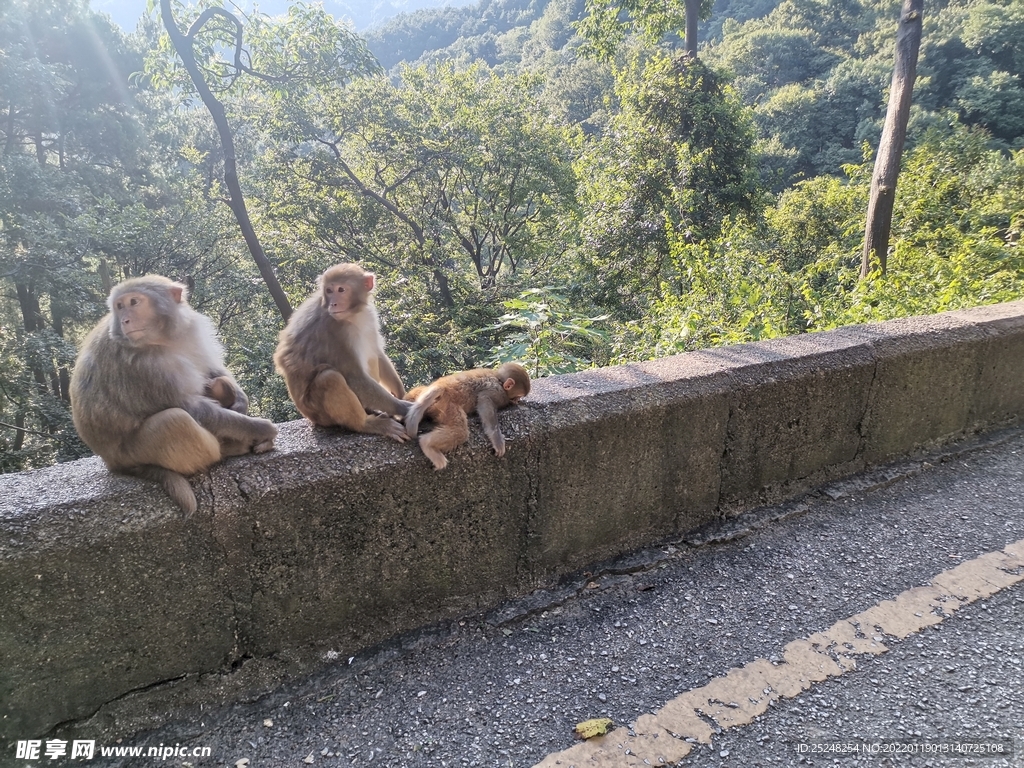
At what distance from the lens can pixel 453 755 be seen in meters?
1.77

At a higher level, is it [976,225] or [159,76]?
[159,76]

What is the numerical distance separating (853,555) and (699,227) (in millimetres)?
8107

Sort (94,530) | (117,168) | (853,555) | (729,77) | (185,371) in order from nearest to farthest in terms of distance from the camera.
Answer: (94,530), (185,371), (853,555), (729,77), (117,168)

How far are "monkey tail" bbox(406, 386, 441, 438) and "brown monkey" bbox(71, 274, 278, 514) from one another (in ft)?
1.64

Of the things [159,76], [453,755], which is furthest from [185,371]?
[159,76]

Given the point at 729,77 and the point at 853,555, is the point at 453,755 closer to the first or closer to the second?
the point at 853,555

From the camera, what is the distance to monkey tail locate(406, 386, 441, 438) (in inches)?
87.6

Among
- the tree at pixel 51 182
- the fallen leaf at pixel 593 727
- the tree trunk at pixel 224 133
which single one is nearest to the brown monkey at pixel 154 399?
the fallen leaf at pixel 593 727

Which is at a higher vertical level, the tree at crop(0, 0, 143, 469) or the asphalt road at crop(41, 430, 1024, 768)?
the tree at crop(0, 0, 143, 469)

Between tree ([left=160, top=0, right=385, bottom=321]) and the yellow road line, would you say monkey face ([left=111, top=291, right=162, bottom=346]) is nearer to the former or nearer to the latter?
the yellow road line

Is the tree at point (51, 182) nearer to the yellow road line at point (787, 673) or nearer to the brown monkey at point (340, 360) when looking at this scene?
the brown monkey at point (340, 360)

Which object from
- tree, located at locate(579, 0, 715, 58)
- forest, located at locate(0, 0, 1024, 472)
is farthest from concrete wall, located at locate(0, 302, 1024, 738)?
tree, located at locate(579, 0, 715, 58)

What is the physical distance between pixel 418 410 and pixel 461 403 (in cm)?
20

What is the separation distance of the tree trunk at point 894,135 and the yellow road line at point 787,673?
15.6 ft
